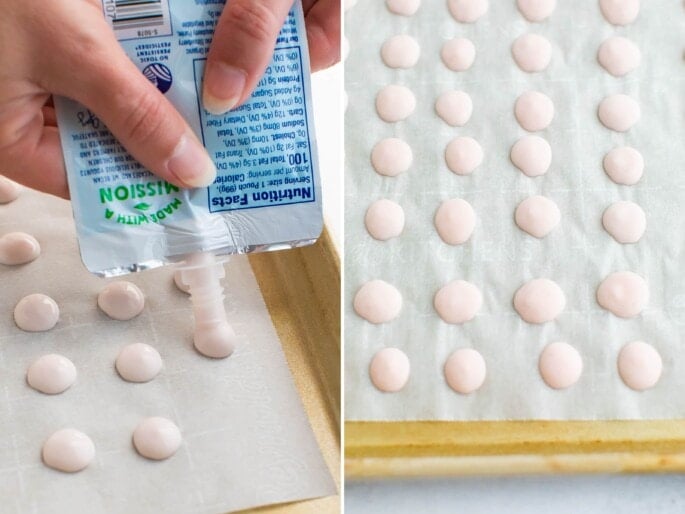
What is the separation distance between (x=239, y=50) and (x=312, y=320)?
22cm

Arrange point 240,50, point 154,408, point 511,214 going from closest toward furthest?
point 240,50 < point 154,408 < point 511,214

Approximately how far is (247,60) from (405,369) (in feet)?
0.84

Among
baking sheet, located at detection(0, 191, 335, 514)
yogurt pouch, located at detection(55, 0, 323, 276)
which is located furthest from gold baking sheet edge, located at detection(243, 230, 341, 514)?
yogurt pouch, located at detection(55, 0, 323, 276)

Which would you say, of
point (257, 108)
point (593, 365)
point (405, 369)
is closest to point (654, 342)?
point (593, 365)

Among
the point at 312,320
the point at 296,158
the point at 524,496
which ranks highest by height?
the point at 296,158

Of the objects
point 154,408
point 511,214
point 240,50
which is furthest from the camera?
point 511,214

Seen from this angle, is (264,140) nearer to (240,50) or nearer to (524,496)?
(240,50)

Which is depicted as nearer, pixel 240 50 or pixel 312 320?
pixel 240 50

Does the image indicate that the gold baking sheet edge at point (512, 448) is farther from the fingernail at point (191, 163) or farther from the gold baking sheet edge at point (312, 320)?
the fingernail at point (191, 163)

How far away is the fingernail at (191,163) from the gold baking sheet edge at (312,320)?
0.15 meters

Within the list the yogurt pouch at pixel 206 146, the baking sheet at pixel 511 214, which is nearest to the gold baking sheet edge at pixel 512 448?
the baking sheet at pixel 511 214

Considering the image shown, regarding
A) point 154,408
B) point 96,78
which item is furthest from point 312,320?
point 96,78

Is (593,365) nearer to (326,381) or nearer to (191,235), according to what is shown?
(326,381)

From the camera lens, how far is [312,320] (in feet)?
1.86
